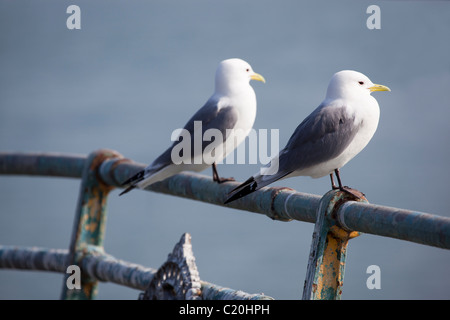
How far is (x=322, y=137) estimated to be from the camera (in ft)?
8.73

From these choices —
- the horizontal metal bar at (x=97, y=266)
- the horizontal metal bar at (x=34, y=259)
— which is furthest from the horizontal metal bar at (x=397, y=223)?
the horizontal metal bar at (x=34, y=259)

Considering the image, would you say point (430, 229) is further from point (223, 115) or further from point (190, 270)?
point (223, 115)

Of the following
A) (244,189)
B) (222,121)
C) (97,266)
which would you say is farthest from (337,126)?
(97,266)

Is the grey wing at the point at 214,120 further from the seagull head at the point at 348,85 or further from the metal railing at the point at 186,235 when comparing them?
the seagull head at the point at 348,85

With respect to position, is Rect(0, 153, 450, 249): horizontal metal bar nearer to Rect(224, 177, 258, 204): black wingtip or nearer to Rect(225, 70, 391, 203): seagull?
Rect(224, 177, 258, 204): black wingtip

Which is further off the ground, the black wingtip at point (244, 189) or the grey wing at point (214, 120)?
the grey wing at point (214, 120)

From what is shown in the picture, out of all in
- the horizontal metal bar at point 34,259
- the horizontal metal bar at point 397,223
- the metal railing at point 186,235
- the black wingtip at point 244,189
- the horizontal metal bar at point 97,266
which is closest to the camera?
the horizontal metal bar at point 397,223

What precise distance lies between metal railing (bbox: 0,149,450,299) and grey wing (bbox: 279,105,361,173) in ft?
0.88

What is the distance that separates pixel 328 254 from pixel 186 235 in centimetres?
52

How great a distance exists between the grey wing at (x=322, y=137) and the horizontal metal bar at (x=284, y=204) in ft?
0.87

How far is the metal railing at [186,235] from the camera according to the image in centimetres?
180

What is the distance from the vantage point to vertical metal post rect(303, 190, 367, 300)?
1.91m

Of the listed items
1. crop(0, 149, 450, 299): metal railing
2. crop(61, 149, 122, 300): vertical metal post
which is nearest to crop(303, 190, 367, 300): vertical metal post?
crop(0, 149, 450, 299): metal railing
